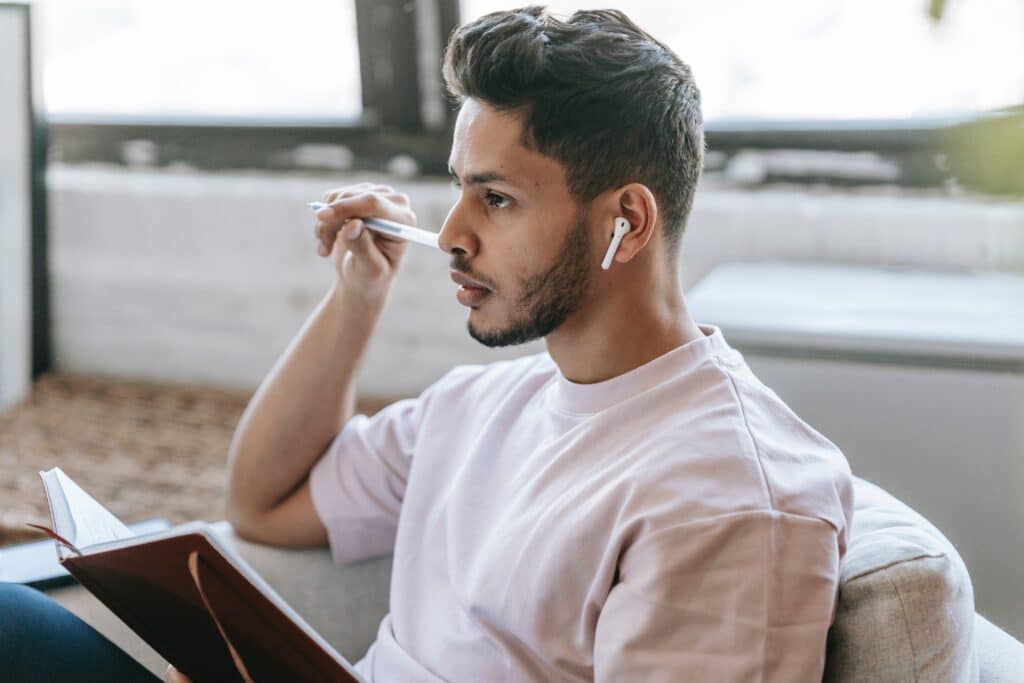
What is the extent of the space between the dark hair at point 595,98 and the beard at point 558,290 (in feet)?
0.14

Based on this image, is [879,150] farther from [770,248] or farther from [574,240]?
[574,240]

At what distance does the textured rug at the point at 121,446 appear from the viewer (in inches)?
80.9

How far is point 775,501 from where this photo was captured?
86 centimetres

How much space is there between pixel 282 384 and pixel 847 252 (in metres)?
1.14

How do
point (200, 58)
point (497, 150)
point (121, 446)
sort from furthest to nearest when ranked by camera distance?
point (200, 58)
point (121, 446)
point (497, 150)

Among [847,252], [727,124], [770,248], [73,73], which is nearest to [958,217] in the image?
[847,252]

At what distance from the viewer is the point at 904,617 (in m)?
0.87

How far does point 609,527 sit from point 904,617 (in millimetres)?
234

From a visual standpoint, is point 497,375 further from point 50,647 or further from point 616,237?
point 50,647

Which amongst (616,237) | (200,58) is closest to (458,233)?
(616,237)

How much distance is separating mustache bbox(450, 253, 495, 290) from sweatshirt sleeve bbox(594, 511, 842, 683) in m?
0.32

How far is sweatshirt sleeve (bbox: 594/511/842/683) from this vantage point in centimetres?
83

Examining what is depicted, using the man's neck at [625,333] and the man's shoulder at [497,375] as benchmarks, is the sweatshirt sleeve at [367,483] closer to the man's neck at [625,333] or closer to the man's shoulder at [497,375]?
the man's shoulder at [497,375]

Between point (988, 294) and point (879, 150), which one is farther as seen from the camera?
point (879, 150)
